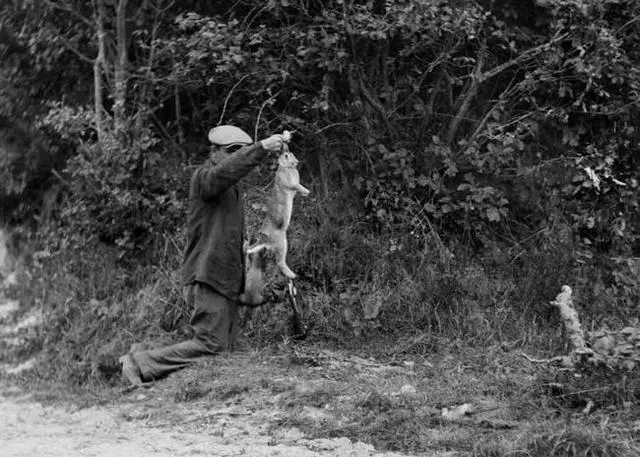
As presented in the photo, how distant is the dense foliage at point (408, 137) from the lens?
10016mm

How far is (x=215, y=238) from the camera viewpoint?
27.3ft

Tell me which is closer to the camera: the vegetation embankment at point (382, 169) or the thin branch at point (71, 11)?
the vegetation embankment at point (382, 169)

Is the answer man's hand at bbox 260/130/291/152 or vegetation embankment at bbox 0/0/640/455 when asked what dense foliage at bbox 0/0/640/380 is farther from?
man's hand at bbox 260/130/291/152

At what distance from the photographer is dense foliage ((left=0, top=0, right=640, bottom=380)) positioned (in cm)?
A: 1002

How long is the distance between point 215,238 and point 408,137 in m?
3.36

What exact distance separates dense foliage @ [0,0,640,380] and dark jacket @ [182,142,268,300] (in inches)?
62.3

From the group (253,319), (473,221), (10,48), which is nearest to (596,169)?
(473,221)

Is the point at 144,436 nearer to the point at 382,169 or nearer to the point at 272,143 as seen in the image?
the point at 272,143

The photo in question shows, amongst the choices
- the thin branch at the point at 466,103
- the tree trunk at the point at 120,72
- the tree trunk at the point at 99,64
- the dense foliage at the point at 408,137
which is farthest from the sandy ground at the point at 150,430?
the thin branch at the point at 466,103

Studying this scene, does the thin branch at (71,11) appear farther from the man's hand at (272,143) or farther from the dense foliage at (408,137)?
the man's hand at (272,143)

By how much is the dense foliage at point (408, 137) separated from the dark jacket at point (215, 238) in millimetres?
1584

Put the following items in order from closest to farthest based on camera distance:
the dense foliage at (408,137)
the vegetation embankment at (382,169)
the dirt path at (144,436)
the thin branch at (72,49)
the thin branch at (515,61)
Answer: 1. the dirt path at (144,436)
2. the vegetation embankment at (382,169)
3. the dense foliage at (408,137)
4. the thin branch at (515,61)
5. the thin branch at (72,49)

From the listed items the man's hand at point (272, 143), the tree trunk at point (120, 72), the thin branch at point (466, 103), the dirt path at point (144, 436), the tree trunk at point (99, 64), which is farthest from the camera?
the tree trunk at point (99, 64)

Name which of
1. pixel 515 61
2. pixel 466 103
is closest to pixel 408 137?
pixel 466 103
